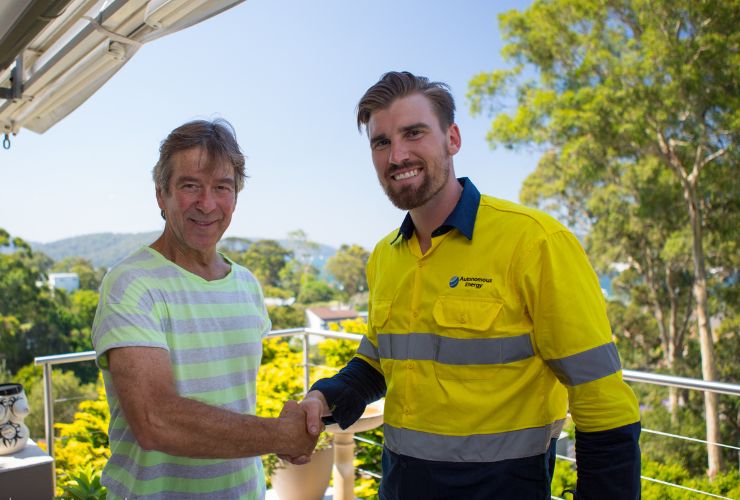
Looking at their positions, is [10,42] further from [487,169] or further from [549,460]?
[487,169]

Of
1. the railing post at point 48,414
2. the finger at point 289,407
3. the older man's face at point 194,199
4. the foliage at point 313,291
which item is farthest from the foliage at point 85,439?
the foliage at point 313,291

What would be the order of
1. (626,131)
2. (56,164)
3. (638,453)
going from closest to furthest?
(638,453) → (626,131) → (56,164)

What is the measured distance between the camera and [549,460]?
4.58ft

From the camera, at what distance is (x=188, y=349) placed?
4.56 feet

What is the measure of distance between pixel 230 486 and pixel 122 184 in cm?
5246

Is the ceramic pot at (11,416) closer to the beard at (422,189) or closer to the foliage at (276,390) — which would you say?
the foliage at (276,390)

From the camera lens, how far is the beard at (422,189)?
1.48 m

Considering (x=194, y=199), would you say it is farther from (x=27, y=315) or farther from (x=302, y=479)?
(x=27, y=315)

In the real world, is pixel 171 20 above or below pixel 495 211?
above

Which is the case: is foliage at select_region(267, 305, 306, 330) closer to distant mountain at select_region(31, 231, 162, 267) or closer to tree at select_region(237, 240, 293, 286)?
tree at select_region(237, 240, 293, 286)

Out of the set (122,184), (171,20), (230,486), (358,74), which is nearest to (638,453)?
(230,486)

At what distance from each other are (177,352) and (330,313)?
33755 mm

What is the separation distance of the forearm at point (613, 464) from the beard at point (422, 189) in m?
0.60

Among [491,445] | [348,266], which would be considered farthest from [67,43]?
[348,266]
